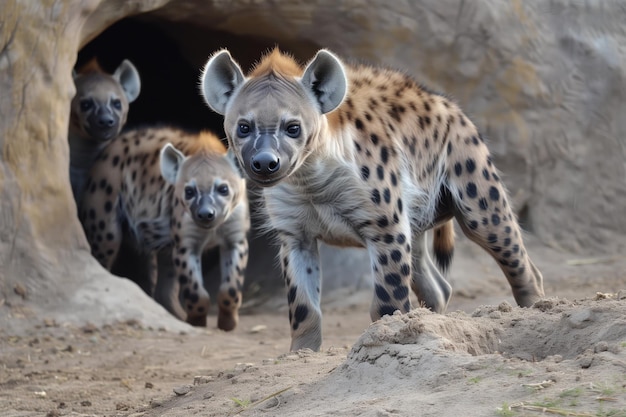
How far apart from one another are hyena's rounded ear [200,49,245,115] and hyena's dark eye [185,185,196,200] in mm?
2509

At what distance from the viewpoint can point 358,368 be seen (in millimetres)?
3432

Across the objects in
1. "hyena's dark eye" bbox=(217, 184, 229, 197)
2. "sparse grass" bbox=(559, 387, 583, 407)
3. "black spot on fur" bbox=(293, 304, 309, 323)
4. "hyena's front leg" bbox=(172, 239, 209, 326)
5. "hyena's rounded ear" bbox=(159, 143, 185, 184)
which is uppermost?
"hyena's rounded ear" bbox=(159, 143, 185, 184)

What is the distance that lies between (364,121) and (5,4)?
2.38 meters

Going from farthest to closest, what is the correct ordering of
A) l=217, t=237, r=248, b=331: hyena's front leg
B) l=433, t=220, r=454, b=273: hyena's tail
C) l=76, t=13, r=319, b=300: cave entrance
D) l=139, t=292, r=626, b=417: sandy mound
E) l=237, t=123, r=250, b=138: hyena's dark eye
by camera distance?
l=76, t=13, r=319, b=300: cave entrance, l=217, t=237, r=248, b=331: hyena's front leg, l=433, t=220, r=454, b=273: hyena's tail, l=237, t=123, r=250, b=138: hyena's dark eye, l=139, t=292, r=626, b=417: sandy mound

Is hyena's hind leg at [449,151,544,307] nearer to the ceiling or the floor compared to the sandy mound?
nearer to the ceiling

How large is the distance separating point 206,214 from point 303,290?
7.27ft

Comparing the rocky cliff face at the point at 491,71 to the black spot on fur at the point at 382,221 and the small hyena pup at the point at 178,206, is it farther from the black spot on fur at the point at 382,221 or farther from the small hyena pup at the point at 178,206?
the black spot on fur at the point at 382,221

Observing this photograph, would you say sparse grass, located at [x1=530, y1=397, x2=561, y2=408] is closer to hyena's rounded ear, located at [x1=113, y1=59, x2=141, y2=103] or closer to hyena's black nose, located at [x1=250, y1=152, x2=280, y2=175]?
hyena's black nose, located at [x1=250, y1=152, x2=280, y2=175]

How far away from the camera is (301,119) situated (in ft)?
14.7

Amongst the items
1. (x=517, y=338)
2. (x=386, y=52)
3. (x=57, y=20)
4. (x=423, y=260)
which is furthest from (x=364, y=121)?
(x=386, y=52)

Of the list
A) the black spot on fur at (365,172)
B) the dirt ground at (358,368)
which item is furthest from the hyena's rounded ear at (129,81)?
the black spot on fur at (365,172)

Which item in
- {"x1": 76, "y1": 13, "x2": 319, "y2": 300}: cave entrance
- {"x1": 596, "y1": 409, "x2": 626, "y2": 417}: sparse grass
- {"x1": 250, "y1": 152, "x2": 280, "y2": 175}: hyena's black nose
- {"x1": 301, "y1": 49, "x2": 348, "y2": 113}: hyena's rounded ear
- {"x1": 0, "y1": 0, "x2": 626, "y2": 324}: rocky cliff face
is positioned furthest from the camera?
{"x1": 76, "y1": 13, "x2": 319, "y2": 300}: cave entrance

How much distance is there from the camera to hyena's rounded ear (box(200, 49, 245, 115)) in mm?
4613

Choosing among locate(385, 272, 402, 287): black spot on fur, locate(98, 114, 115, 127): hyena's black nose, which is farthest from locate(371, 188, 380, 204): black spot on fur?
locate(98, 114, 115, 127): hyena's black nose
